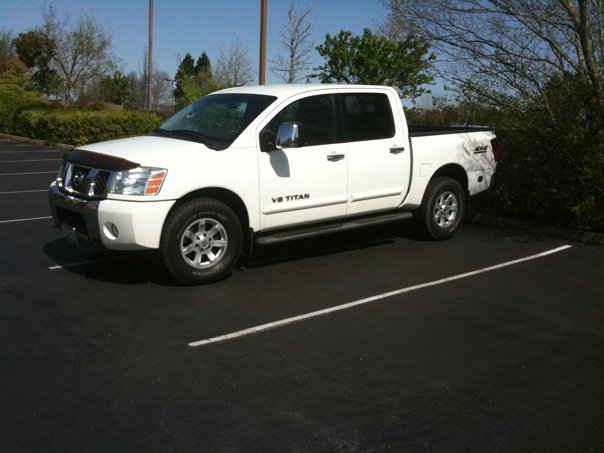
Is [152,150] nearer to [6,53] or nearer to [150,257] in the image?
[150,257]

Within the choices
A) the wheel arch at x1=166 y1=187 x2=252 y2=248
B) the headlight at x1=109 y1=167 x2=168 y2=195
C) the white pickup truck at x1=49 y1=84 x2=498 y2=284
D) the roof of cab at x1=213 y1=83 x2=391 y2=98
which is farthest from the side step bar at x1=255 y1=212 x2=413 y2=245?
the roof of cab at x1=213 y1=83 x2=391 y2=98

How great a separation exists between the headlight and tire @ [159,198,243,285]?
0.32m

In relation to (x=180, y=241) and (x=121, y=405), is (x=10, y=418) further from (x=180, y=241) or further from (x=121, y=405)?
(x=180, y=241)

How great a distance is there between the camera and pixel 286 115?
671cm

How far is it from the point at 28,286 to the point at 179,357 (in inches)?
91.1

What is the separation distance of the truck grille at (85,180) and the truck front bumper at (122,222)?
9cm

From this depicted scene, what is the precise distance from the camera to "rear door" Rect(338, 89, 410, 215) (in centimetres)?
715

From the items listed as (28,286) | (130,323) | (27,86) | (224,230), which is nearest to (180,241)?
(224,230)

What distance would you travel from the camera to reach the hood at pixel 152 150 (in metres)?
5.86

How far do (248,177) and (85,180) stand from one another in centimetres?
152

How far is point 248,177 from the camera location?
6293mm

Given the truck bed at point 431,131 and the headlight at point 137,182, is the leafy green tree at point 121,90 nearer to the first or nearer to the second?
the truck bed at point 431,131

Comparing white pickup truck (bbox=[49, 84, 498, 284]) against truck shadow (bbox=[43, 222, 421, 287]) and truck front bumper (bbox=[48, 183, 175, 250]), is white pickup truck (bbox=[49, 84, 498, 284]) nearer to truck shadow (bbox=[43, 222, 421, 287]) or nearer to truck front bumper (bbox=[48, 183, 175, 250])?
truck front bumper (bbox=[48, 183, 175, 250])

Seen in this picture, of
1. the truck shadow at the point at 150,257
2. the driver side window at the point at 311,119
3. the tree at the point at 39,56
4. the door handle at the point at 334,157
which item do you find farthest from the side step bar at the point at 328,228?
the tree at the point at 39,56
